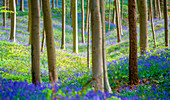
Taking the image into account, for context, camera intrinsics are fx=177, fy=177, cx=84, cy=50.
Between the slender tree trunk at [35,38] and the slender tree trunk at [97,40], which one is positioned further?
the slender tree trunk at [35,38]

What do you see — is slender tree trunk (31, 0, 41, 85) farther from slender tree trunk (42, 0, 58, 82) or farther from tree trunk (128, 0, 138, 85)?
tree trunk (128, 0, 138, 85)

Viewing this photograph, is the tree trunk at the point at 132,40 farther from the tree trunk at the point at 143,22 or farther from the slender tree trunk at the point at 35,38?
the tree trunk at the point at 143,22

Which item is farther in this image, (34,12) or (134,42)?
(134,42)

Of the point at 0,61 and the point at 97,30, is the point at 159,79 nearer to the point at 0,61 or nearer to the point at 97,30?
the point at 97,30

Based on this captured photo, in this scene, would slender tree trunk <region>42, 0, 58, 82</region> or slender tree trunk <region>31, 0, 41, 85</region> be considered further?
slender tree trunk <region>42, 0, 58, 82</region>

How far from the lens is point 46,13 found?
24.2 ft

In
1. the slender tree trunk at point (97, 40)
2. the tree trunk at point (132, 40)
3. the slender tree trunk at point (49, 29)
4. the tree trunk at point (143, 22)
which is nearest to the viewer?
the slender tree trunk at point (97, 40)

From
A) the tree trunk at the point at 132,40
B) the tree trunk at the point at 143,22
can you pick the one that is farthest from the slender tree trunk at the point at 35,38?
the tree trunk at the point at 143,22

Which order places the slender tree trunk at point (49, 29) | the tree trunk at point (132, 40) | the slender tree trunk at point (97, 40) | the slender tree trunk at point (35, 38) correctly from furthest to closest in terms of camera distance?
the tree trunk at point (132, 40), the slender tree trunk at point (49, 29), the slender tree trunk at point (35, 38), the slender tree trunk at point (97, 40)

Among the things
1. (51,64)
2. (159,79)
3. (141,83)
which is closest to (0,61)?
(51,64)

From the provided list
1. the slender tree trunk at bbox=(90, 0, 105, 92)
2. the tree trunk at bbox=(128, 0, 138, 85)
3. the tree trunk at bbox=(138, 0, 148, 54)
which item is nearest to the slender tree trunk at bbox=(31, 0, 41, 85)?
the slender tree trunk at bbox=(90, 0, 105, 92)

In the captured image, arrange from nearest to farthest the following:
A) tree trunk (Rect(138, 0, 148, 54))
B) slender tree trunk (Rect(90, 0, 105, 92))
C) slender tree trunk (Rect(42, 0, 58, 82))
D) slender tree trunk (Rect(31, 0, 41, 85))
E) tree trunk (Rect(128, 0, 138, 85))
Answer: slender tree trunk (Rect(90, 0, 105, 92)), slender tree trunk (Rect(31, 0, 41, 85)), slender tree trunk (Rect(42, 0, 58, 82)), tree trunk (Rect(128, 0, 138, 85)), tree trunk (Rect(138, 0, 148, 54))

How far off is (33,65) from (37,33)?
3.95ft

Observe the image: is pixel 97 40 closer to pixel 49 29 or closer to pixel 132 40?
pixel 49 29
